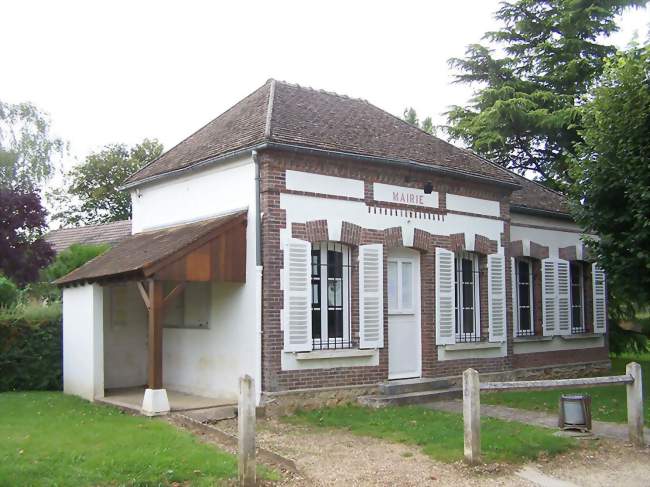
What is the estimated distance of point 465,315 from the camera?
590 inches

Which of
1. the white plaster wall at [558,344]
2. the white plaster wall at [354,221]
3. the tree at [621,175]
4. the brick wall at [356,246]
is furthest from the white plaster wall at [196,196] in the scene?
the white plaster wall at [558,344]

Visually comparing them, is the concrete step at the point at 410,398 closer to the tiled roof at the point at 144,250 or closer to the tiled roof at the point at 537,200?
the tiled roof at the point at 144,250

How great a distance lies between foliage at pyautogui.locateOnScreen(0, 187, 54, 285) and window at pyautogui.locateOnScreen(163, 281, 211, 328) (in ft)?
13.7

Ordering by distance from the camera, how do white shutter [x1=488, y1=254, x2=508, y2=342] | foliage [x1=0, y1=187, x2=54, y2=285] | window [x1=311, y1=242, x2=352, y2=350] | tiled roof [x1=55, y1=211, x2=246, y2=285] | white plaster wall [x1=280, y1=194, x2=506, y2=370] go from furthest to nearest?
foliage [x1=0, y1=187, x2=54, y2=285], white shutter [x1=488, y1=254, x2=508, y2=342], window [x1=311, y1=242, x2=352, y2=350], white plaster wall [x1=280, y1=194, x2=506, y2=370], tiled roof [x1=55, y1=211, x2=246, y2=285]

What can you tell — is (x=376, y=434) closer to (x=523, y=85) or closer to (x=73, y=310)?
(x=73, y=310)

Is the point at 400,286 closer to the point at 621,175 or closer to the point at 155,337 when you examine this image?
the point at 621,175

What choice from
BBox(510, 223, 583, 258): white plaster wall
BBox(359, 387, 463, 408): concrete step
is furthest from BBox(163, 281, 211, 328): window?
BBox(510, 223, 583, 258): white plaster wall

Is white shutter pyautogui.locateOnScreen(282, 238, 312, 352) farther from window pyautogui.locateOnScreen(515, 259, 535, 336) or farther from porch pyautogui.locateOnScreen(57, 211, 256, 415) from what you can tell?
window pyautogui.locateOnScreen(515, 259, 535, 336)

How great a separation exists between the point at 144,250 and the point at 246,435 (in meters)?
5.99

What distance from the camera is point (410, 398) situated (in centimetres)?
1255

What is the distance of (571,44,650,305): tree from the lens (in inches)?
457

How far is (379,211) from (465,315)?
341 centimetres

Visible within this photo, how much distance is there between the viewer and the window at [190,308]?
1298 cm

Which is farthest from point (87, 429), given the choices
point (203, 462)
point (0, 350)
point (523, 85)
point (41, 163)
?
point (41, 163)
